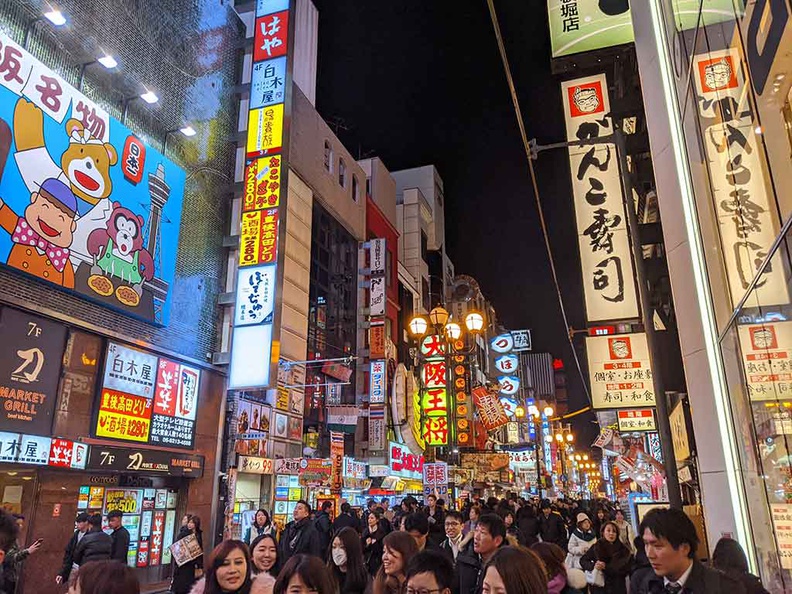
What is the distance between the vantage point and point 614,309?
12227 millimetres

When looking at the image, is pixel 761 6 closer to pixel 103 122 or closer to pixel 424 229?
pixel 103 122

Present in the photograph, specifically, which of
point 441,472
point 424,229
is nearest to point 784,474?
point 441,472

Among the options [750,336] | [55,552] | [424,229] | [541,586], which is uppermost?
[424,229]

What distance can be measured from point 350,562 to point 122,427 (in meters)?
12.6

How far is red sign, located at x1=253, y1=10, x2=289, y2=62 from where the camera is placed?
21156 millimetres

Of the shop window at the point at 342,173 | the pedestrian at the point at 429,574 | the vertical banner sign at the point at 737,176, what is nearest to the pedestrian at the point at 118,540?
the pedestrian at the point at 429,574

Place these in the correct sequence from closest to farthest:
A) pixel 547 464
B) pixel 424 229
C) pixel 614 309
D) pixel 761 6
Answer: pixel 761 6
pixel 614 309
pixel 424 229
pixel 547 464

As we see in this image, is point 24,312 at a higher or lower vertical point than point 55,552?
higher

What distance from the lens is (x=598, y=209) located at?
43.1 feet

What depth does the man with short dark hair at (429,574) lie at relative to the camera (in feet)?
12.0

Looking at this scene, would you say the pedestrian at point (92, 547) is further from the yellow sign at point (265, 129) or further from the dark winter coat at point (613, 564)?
the yellow sign at point (265, 129)

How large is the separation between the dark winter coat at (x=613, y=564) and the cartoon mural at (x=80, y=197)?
12.7m

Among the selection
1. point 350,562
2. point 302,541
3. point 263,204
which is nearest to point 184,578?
point 350,562

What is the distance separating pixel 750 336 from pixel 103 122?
15.9m
